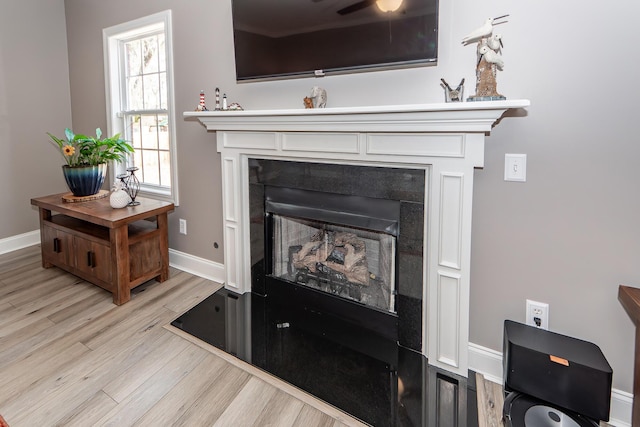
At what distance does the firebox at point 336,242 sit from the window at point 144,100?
1.16m

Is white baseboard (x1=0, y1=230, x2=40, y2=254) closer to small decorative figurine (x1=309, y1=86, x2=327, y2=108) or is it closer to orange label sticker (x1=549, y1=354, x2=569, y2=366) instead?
small decorative figurine (x1=309, y1=86, x2=327, y2=108)

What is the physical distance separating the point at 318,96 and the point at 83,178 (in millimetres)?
2109

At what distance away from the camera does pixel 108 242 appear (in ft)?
7.98

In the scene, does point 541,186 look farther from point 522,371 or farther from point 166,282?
point 166,282

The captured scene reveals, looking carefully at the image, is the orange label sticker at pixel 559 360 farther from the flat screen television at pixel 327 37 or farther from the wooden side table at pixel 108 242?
the wooden side table at pixel 108 242

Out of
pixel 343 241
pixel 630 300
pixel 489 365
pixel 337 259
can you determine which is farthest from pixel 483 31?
pixel 489 365

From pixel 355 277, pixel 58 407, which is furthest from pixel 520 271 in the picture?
pixel 58 407

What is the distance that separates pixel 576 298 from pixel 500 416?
2.01 feet

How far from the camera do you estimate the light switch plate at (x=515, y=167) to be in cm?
160

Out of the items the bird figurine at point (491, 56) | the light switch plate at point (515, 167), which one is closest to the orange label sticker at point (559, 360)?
the light switch plate at point (515, 167)

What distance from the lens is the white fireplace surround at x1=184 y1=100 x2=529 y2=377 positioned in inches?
62.4

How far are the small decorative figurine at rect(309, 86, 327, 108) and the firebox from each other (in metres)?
0.51

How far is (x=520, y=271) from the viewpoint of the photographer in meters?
1.67

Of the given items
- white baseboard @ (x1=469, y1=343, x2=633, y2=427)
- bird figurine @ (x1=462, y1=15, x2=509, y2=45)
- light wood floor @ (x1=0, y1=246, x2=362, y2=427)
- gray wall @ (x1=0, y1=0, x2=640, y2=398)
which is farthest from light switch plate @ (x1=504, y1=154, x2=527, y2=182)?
light wood floor @ (x1=0, y1=246, x2=362, y2=427)
